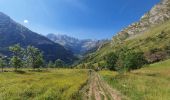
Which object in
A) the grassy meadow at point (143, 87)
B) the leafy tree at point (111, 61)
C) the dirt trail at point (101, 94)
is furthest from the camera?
the leafy tree at point (111, 61)

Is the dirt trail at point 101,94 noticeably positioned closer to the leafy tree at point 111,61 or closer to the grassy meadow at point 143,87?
the grassy meadow at point 143,87

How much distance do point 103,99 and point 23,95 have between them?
36.9ft

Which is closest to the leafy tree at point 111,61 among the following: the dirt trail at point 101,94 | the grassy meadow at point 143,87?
the grassy meadow at point 143,87

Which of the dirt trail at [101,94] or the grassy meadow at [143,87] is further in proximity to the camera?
the grassy meadow at [143,87]

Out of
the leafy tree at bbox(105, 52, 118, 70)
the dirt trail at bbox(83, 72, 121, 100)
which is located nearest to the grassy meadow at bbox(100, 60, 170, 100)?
the dirt trail at bbox(83, 72, 121, 100)

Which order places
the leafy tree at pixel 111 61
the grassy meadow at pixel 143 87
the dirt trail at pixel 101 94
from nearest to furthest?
the dirt trail at pixel 101 94 < the grassy meadow at pixel 143 87 < the leafy tree at pixel 111 61

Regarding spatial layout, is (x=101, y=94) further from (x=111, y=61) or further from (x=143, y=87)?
(x=111, y=61)

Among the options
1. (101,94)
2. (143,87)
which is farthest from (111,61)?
(101,94)

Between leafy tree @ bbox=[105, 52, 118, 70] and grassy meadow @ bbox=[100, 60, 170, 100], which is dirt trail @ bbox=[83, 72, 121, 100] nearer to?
grassy meadow @ bbox=[100, 60, 170, 100]

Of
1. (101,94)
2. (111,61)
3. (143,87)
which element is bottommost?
(101,94)

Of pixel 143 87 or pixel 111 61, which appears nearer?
pixel 143 87

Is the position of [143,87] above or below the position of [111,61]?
below

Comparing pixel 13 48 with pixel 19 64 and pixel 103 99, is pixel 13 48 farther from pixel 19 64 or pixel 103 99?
pixel 103 99

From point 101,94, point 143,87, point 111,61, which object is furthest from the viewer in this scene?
point 111,61
